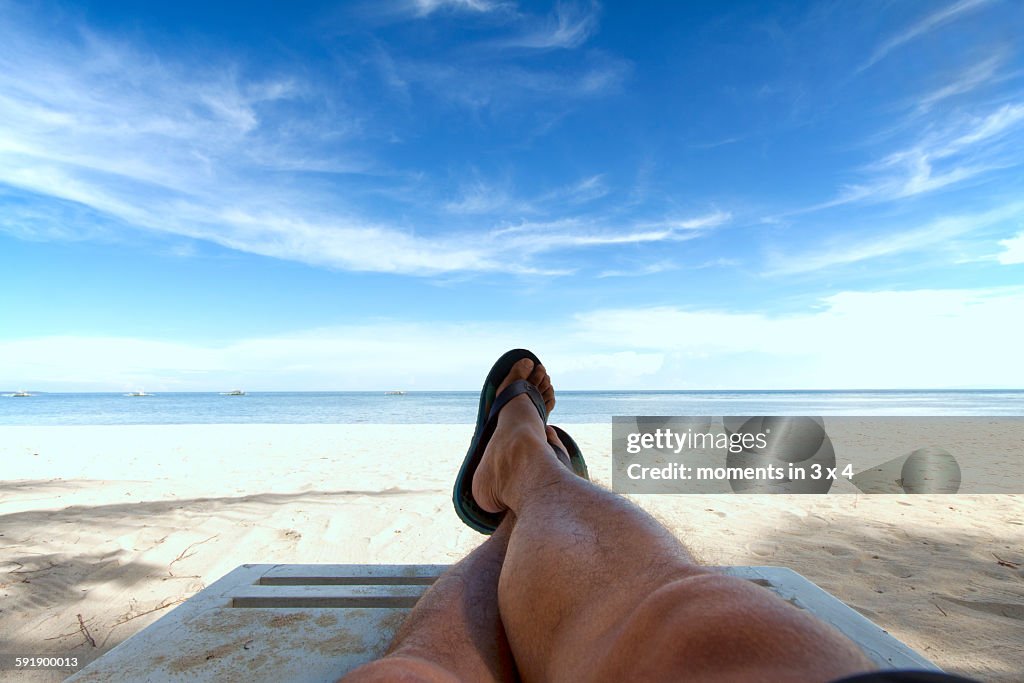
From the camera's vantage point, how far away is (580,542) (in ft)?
2.82

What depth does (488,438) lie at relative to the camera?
2146 millimetres

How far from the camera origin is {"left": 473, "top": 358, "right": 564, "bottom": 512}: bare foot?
1.54 metres

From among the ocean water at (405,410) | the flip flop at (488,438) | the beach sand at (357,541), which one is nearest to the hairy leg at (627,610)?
the flip flop at (488,438)

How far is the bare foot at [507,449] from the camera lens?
1538 millimetres

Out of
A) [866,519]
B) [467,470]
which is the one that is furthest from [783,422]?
[467,470]

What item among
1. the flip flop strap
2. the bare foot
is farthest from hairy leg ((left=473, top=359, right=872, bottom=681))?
the flip flop strap

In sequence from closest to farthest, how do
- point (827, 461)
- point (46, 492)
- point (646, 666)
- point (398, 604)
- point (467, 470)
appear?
point (646, 666), point (398, 604), point (467, 470), point (46, 492), point (827, 461)

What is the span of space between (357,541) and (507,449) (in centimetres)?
161

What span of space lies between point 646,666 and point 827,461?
6.30 meters

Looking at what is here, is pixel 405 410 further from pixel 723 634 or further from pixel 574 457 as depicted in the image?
pixel 723 634

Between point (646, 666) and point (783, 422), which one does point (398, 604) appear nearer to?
point (646, 666)

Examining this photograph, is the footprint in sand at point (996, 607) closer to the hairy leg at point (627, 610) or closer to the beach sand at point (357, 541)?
the beach sand at point (357, 541)

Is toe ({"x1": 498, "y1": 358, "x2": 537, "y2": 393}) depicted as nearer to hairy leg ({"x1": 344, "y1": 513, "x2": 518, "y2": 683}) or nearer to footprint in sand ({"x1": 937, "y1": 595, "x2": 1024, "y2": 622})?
hairy leg ({"x1": 344, "y1": 513, "x2": 518, "y2": 683})

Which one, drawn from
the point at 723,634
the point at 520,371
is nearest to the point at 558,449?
the point at 520,371
